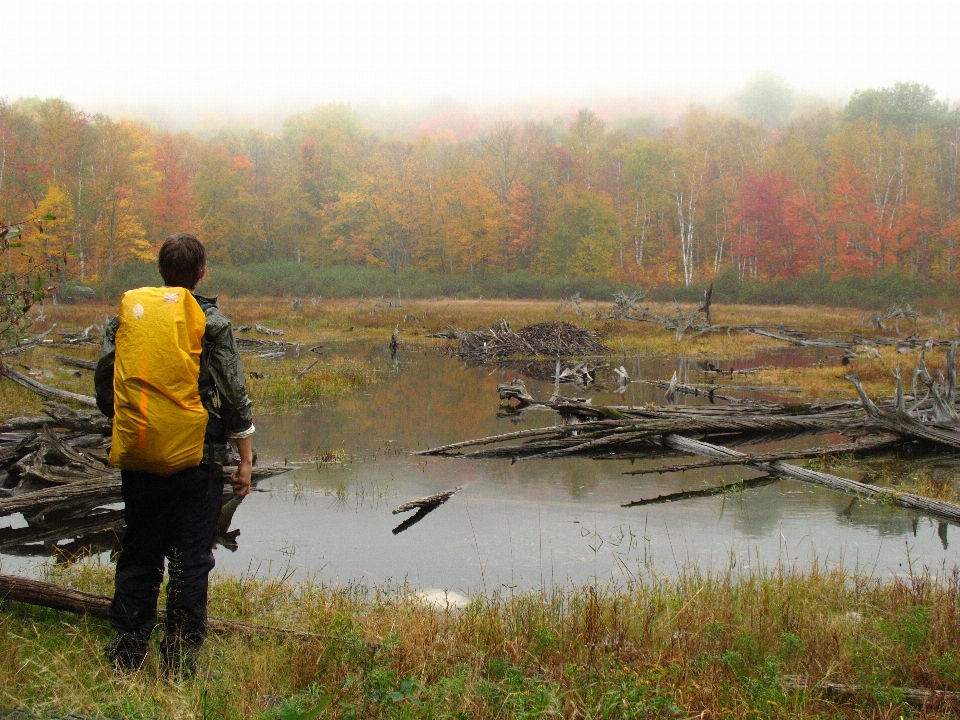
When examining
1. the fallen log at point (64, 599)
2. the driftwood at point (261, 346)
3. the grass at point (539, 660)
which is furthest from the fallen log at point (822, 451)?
the driftwood at point (261, 346)

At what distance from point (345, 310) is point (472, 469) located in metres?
32.6

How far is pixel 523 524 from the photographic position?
9.23 meters

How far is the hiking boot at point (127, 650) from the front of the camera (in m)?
4.38

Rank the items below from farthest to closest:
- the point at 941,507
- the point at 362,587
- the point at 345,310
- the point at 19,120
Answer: the point at 19,120 < the point at 345,310 < the point at 941,507 < the point at 362,587

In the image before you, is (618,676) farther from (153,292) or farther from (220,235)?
(220,235)

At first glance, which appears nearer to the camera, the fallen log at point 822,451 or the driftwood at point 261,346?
the fallen log at point 822,451

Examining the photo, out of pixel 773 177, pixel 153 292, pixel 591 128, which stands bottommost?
pixel 153 292

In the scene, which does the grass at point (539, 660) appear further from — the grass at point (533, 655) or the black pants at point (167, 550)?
the black pants at point (167, 550)

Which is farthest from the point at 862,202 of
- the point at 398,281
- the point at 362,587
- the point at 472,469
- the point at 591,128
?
the point at 362,587

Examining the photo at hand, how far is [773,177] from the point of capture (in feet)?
211

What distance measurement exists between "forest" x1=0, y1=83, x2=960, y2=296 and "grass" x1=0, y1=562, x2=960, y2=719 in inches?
1847

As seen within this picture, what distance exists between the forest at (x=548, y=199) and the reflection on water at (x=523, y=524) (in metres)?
41.5

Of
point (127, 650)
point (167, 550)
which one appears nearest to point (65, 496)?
point (167, 550)

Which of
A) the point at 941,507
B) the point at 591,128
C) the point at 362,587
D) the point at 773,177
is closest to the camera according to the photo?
the point at 362,587
